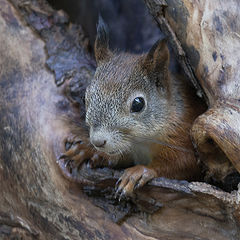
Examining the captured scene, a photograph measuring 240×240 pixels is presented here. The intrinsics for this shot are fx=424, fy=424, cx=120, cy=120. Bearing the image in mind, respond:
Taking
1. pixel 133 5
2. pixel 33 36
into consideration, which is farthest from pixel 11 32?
pixel 133 5

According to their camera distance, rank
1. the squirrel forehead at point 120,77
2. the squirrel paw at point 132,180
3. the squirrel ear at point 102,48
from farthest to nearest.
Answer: the squirrel ear at point 102,48 < the squirrel forehead at point 120,77 < the squirrel paw at point 132,180

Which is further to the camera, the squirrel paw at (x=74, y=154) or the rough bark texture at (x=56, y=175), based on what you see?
the squirrel paw at (x=74, y=154)

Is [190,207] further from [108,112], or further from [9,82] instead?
[9,82]

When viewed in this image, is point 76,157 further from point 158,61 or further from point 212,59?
point 212,59

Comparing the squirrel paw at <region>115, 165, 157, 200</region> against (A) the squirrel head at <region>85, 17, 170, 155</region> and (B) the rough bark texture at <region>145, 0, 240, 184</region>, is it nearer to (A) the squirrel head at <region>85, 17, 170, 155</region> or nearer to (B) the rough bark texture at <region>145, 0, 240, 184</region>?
(A) the squirrel head at <region>85, 17, 170, 155</region>

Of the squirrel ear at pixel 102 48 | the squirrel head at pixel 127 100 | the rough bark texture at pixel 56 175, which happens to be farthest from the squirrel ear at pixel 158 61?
the rough bark texture at pixel 56 175

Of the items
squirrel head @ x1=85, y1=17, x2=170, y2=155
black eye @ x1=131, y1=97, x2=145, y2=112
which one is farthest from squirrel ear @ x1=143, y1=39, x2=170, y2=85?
black eye @ x1=131, y1=97, x2=145, y2=112

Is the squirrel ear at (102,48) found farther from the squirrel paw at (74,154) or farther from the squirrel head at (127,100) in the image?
the squirrel paw at (74,154)

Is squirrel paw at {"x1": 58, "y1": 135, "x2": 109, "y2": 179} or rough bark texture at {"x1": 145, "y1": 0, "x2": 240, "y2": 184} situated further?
squirrel paw at {"x1": 58, "y1": 135, "x2": 109, "y2": 179}

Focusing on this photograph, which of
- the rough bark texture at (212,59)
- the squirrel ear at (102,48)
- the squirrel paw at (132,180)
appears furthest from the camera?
the squirrel ear at (102,48)
